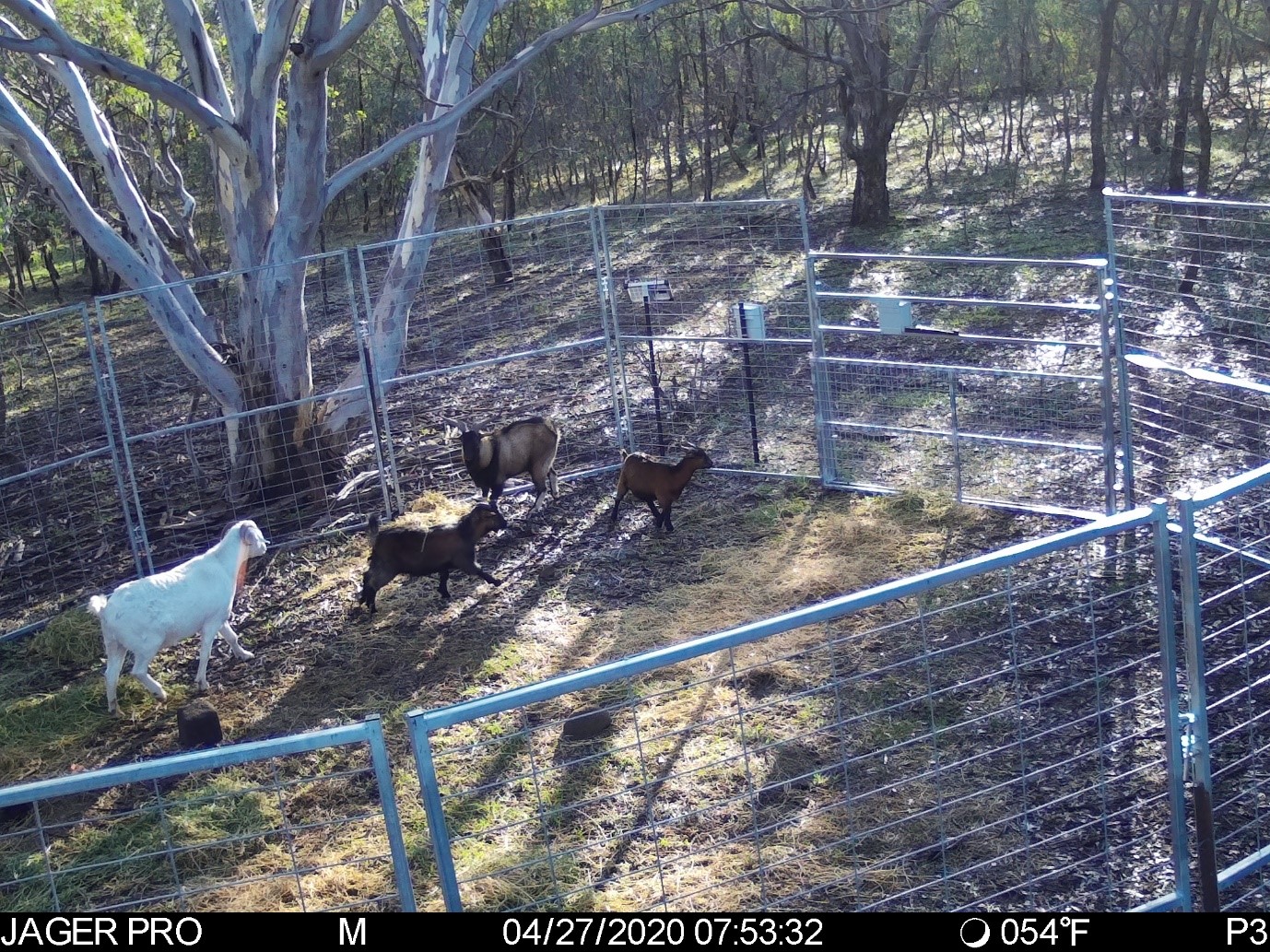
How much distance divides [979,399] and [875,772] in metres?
5.89

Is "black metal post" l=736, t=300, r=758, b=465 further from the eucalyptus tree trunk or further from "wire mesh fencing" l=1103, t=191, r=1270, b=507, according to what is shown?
the eucalyptus tree trunk

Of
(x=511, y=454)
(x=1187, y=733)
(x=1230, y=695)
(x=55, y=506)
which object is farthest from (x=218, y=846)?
(x=55, y=506)

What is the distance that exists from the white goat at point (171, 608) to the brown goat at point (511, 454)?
226cm

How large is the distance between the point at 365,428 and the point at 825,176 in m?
14.2

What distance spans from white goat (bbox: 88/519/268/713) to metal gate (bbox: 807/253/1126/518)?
14.0ft

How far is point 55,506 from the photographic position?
1148 cm

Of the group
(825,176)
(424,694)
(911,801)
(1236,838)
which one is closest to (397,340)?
(424,694)

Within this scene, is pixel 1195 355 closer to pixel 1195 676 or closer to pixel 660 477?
pixel 660 477

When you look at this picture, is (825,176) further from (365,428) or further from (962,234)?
(365,428)

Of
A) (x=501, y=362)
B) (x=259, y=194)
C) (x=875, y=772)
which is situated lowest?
(x=875, y=772)

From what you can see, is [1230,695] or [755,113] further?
[755,113]

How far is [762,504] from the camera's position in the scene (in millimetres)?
9445

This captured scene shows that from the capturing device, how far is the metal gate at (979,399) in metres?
8.30

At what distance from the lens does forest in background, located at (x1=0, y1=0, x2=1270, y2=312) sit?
64.1ft
